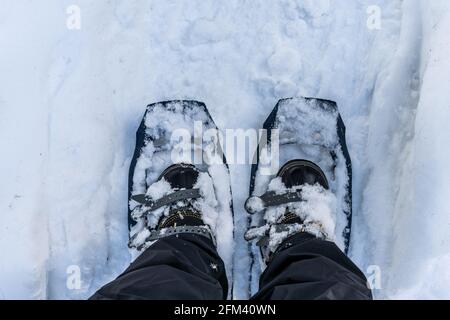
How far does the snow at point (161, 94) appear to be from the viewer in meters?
1.05

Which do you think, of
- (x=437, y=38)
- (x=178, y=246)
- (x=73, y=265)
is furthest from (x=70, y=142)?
(x=437, y=38)

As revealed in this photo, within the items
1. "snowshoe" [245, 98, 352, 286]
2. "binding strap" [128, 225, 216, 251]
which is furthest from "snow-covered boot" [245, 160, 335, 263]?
"binding strap" [128, 225, 216, 251]

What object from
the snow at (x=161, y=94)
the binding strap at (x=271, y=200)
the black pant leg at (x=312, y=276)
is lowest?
the black pant leg at (x=312, y=276)

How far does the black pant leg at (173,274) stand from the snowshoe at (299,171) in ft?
0.54

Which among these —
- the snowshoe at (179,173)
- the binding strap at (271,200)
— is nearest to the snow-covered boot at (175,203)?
the snowshoe at (179,173)

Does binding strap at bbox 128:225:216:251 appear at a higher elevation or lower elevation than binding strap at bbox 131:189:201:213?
Answer: lower

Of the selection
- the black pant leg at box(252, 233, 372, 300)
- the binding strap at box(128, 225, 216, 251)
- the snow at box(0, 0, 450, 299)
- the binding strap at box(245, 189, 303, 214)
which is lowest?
the black pant leg at box(252, 233, 372, 300)

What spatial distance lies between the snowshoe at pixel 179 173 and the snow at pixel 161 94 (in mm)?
38

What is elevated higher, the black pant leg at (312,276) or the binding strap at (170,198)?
the binding strap at (170,198)

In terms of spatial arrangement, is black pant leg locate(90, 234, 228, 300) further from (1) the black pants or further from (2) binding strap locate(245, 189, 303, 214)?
(2) binding strap locate(245, 189, 303, 214)

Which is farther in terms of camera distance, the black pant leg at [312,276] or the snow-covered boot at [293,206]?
the snow-covered boot at [293,206]

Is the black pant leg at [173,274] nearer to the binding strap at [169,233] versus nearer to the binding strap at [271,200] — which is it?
the binding strap at [169,233]

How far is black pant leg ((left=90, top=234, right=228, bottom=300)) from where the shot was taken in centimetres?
74

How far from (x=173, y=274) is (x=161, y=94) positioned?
0.52 metres
